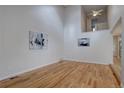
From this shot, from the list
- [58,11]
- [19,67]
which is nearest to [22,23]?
[19,67]

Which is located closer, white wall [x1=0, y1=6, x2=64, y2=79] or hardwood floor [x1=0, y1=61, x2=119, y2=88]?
hardwood floor [x1=0, y1=61, x2=119, y2=88]

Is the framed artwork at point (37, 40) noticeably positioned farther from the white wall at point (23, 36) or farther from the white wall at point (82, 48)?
the white wall at point (82, 48)

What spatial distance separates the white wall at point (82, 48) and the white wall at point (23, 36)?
1.90 meters

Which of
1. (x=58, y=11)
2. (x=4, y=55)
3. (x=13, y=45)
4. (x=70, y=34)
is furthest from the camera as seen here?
(x=70, y=34)

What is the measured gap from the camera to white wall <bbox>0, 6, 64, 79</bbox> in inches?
159

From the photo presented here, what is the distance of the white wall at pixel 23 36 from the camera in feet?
13.2

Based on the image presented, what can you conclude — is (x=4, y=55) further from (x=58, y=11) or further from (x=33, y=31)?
(x=58, y=11)

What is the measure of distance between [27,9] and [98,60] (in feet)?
18.8

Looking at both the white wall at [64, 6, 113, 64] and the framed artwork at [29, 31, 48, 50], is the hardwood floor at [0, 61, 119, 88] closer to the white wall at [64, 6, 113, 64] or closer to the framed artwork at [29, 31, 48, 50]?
the framed artwork at [29, 31, 48, 50]

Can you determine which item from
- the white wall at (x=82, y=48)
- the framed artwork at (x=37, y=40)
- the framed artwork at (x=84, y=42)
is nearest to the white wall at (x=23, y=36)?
the framed artwork at (x=37, y=40)

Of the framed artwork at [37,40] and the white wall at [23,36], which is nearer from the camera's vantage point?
the white wall at [23,36]

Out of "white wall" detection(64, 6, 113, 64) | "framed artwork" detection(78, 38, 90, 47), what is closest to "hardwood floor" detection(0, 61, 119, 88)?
"white wall" detection(64, 6, 113, 64)

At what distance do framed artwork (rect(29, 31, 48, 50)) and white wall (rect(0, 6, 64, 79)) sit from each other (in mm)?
210

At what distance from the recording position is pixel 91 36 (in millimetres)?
7973
